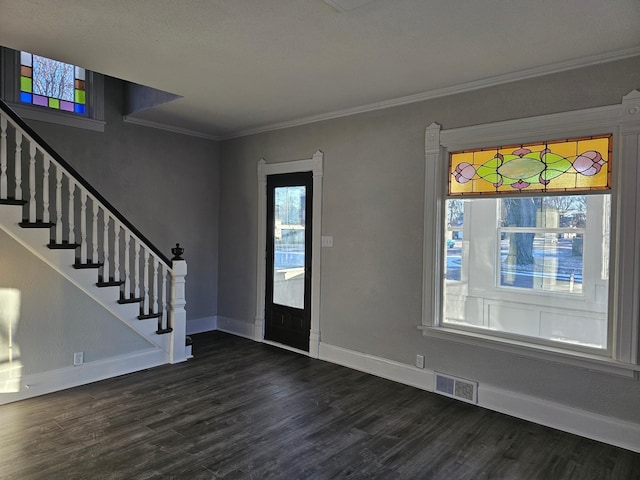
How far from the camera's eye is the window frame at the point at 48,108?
4297 millimetres

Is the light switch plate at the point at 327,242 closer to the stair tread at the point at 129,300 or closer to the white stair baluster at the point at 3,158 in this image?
the stair tread at the point at 129,300

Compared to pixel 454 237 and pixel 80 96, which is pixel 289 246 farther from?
pixel 80 96

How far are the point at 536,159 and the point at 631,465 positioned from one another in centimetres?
226

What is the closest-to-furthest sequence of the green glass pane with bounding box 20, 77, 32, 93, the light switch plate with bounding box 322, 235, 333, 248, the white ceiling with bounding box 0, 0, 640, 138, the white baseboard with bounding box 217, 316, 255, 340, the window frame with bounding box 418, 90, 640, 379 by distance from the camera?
the white ceiling with bounding box 0, 0, 640, 138
the window frame with bounding box 418, 90, 640, 379
the green glass pane with bounding box 20, 77, 32, 93
the light switch plate with bounding box 322, 235, 333, 248
the white baseboard with bounding box 217, 316, 255, 340

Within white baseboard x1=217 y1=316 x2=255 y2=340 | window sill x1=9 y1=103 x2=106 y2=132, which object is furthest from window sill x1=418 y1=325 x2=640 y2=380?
window sill x1=9 y1=103 x2=106 y2=132

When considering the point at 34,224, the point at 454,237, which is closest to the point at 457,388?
the point at 454,237

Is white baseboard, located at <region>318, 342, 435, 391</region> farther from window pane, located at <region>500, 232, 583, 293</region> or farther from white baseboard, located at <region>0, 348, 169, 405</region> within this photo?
white baseboard, located at <region>0, 348, 169, 405</region>

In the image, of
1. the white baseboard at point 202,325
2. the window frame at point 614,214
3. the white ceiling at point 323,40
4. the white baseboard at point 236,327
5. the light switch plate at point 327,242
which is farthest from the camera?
the white baseboard at point 202,325

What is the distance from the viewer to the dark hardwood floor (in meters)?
2.63

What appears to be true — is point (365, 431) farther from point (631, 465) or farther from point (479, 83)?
point (479, 83)

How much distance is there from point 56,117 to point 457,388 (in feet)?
16.4

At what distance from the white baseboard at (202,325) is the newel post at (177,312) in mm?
1173

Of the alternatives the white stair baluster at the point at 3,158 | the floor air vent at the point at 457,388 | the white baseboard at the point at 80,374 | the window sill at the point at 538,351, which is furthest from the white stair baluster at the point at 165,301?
the floor air vent at the point at 457,388

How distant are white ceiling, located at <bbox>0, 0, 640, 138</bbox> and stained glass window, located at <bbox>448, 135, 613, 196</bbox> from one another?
1.94ft
